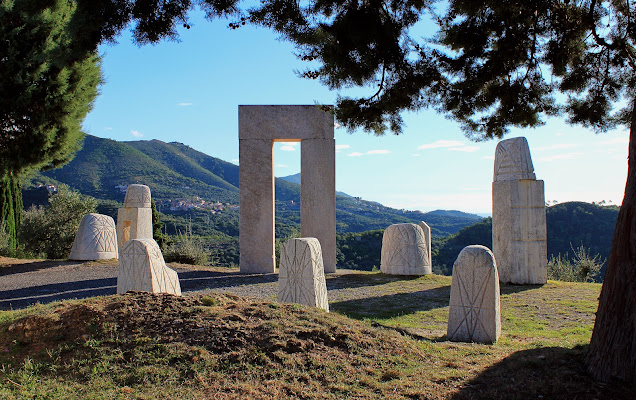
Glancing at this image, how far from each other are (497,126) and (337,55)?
2679mm

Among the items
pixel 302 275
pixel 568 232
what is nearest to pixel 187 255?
pixel 302 275

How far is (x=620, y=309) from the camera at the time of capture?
4242mm

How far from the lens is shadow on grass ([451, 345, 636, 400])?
13.1ft

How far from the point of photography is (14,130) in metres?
13.2

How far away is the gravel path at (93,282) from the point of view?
10.0 metres

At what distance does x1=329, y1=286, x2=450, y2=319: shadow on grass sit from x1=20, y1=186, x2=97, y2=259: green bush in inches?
→ 495

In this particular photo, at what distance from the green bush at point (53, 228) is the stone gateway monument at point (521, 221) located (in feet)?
47.2

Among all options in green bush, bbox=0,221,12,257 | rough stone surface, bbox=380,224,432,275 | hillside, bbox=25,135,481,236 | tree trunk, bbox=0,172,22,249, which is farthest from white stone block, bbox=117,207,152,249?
hillside, bbox=25,135,481,236

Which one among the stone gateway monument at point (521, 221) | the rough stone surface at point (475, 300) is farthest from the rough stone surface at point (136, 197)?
the rough stone surface at point (475, 300)

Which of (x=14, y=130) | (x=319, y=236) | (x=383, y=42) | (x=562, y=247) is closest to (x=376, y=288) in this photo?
(x=319, y=236)

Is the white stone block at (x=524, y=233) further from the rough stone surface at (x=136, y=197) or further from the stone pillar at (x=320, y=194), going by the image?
the rough stone surface at (x=136, y=197)

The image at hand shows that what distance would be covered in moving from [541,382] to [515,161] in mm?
8495

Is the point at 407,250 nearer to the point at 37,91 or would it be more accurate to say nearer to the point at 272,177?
the point at 272,177

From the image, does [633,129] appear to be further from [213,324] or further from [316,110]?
[316,110]
